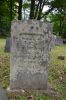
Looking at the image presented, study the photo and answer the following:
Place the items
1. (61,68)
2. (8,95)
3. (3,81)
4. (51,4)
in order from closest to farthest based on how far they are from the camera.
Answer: (8,95) < (3,81) < (61,68) < (51,4)

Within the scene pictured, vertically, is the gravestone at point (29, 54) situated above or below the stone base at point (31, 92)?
above

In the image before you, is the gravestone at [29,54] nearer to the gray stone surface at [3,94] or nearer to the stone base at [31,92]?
the stone base at [31,92]

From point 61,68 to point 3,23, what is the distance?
29.0 m

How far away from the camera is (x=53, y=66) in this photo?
10109 mm

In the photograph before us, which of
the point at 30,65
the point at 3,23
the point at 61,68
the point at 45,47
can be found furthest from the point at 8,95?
the point at 3,23

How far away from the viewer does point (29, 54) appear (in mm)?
6680

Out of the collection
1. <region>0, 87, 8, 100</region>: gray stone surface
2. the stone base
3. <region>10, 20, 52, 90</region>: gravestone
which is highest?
<region>10, 20, 52, 90</region>: gravestone

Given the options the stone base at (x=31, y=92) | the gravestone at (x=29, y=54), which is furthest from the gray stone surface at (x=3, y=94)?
the gravestone at (x=29, y=54)

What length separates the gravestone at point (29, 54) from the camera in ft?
21.4

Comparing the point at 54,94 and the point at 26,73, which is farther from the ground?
the point at 26,73

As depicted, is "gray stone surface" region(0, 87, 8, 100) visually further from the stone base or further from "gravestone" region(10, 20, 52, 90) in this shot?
"gravestone" region(10, 20, 52, 90)

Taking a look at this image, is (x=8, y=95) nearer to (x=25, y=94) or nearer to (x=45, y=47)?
(x=25, y=94)

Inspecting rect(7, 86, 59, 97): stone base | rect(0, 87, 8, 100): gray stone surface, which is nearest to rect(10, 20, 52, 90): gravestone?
rect(7, 86, 59, 97): stone base

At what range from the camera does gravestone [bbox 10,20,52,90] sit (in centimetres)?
653
